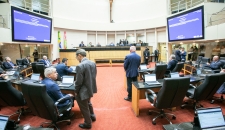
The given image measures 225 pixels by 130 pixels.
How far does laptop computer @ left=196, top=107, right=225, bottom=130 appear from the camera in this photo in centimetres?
154

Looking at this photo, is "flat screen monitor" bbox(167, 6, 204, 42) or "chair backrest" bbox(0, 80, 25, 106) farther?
"flat screen monitor" bbox(167, 6, 204, 42)

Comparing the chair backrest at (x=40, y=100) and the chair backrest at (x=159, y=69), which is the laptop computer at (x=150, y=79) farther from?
the chair backrest at (x=40, y=100)

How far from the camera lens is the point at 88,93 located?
2576mm

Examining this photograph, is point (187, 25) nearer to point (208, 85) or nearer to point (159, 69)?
point (159, 69)

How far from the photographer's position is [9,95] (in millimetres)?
2834

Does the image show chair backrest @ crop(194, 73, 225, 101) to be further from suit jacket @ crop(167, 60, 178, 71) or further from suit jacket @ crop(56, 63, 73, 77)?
suit jacket @ crop(56, 63, 73, 77)

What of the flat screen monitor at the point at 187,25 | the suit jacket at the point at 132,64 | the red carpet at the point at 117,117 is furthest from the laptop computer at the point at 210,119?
the flat screen monitor at the point at 187,25

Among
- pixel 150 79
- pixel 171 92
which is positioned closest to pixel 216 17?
pixel 150 79

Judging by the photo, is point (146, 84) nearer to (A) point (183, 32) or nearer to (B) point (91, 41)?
(A) point (183, 32)

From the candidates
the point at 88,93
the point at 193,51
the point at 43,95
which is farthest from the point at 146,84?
the point at 193,51

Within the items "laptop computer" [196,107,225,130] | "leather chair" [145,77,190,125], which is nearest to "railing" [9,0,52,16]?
"leather chair" [145,77,190,125]

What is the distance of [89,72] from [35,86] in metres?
0.87

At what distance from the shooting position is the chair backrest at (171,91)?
249 centimetres

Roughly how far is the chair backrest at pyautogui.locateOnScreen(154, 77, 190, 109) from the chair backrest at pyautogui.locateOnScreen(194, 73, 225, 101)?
1.89 ft
